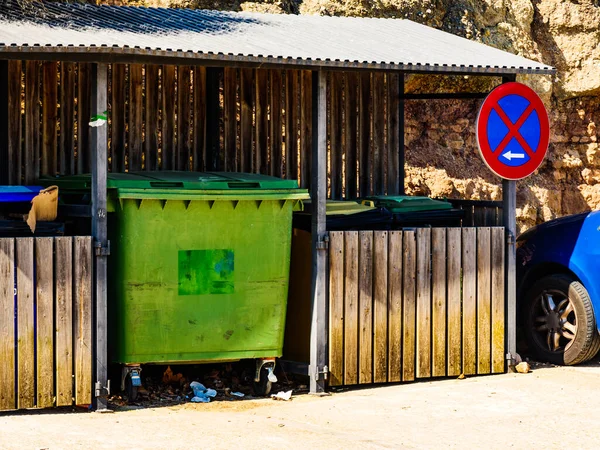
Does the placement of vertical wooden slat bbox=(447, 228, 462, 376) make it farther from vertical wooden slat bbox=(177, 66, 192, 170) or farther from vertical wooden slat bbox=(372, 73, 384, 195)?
vertical wooden slat bbox=(177, 66, 192, 170)

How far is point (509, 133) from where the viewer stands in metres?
10.9

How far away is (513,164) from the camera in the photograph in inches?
430

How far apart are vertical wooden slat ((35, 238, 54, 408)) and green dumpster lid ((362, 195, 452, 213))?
125 inches

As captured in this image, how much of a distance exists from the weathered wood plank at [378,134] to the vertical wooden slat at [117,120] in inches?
104

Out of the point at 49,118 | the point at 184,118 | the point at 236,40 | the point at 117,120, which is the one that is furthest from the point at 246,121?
the point at 49,118

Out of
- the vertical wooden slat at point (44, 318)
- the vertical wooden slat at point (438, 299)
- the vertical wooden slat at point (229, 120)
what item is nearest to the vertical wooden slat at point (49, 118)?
the vertical wooden slat at point (229, 120)

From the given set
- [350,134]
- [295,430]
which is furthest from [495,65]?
[295,430]

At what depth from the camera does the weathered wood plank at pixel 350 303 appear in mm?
10258

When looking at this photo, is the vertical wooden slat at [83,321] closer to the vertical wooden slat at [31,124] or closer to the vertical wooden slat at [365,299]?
the vertical wooden slat at [31,124]

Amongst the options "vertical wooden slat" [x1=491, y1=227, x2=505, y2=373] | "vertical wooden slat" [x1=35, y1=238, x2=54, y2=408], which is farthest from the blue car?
"vertical wooden slat" [x1=35, y1=238, x2=54, y2=408]

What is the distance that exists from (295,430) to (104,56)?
301cm

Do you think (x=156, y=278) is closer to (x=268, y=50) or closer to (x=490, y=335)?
(x=268, y=50)

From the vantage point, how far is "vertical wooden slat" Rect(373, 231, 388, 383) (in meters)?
10.4

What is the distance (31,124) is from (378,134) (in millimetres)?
3518
